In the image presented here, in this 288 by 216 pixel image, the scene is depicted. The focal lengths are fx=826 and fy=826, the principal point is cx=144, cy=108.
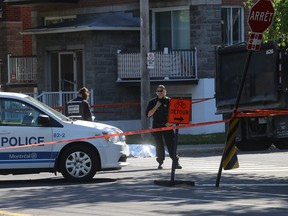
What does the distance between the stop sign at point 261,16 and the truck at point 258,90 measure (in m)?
2.20

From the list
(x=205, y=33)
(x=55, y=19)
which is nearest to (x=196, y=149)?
(x=205, y=33)

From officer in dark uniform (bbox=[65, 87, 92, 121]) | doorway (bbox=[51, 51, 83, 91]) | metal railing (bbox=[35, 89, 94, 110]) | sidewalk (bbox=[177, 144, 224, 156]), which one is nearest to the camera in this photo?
officer in dark uniform (bbox=[65, 87, 92, 121])

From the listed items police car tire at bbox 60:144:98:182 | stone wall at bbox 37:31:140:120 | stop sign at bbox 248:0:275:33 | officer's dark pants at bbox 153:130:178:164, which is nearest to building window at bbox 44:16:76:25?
stone wall at bbox 37:31:140:120

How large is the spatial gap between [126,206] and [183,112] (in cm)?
301

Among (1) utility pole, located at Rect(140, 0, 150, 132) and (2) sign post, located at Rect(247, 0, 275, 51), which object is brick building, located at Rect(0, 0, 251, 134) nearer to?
(1) utility pole, located at Rect(140, 0, 150, 132)

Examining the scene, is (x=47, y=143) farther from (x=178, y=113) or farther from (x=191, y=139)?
(x=191, y=139)

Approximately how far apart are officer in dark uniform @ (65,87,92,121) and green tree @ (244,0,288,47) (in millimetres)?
4804

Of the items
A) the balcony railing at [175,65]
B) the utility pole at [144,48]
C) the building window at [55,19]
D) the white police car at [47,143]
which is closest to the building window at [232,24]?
the balcony railing at [175,65]

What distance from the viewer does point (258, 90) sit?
1675cm

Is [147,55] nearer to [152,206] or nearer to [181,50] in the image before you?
[181,50]

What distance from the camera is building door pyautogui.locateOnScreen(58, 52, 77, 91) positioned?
30891 millimetres

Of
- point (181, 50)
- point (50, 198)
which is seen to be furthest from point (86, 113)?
point (181, 50)

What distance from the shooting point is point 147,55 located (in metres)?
24.3

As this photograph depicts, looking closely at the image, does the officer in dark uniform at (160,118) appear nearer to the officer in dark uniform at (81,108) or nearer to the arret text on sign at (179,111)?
the officer in dark uniform at (81,108)
